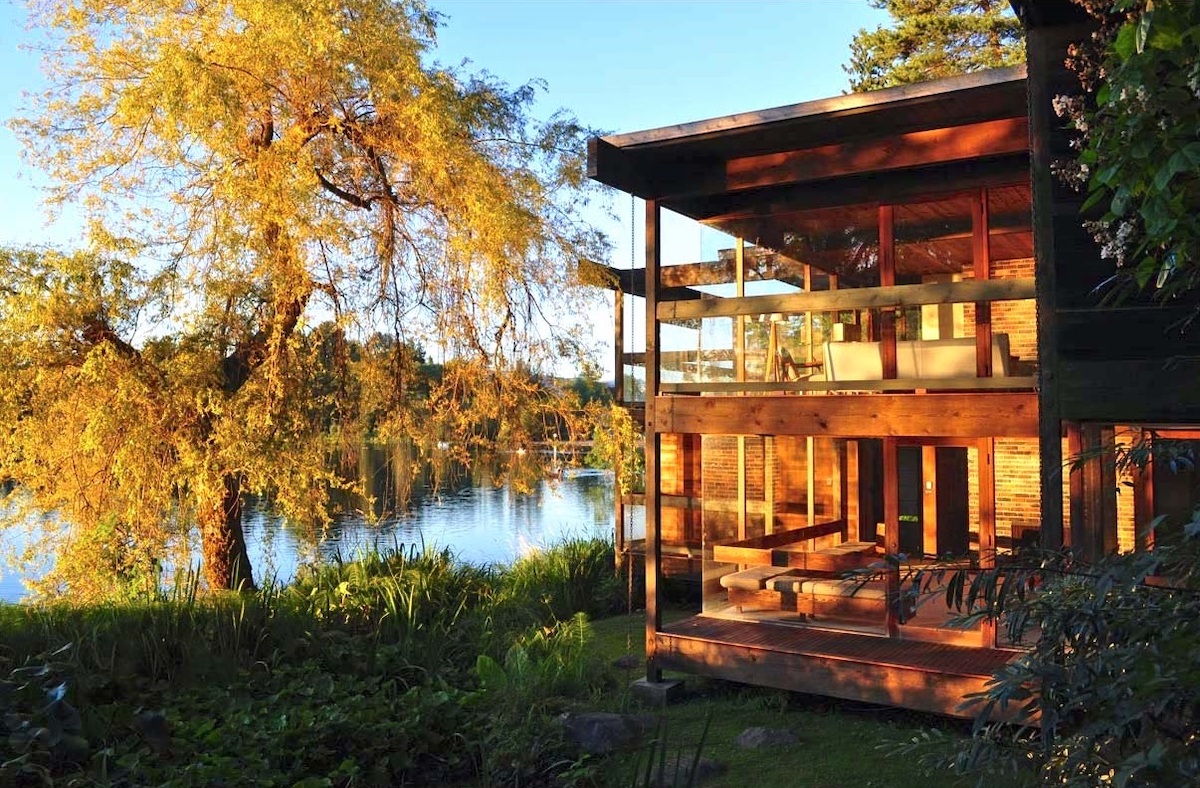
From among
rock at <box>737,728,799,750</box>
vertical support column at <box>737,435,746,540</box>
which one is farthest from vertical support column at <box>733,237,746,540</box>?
rock at <box>737,728,799,750</box>

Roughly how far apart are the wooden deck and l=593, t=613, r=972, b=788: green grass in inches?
9.5

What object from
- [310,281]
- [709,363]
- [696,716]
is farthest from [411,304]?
[696,716]

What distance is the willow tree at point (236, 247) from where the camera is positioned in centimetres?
895

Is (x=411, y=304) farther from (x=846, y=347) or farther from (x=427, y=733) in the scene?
(x=427, y=733)

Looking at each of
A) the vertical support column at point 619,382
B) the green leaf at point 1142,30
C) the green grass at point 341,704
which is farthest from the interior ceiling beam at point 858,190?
the green leaf at point 1142,30

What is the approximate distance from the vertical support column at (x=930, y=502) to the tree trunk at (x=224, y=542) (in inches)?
255

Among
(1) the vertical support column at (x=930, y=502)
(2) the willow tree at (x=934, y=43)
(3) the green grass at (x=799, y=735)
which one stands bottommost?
(3) the green grass at (x=799, y=735)

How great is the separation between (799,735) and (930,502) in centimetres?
280

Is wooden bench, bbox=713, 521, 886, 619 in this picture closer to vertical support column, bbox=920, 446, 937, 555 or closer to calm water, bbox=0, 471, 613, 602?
vertical support column, bbox=920, 446, 937, 555

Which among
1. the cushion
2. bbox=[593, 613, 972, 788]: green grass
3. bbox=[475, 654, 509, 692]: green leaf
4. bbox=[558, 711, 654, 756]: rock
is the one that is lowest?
bbox=[593, 613, 972, 788]: green grass

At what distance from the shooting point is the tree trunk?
990cm

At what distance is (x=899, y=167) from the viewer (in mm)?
7031

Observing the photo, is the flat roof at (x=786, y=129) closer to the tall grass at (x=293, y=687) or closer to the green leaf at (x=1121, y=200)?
the tall grass at (x=293, y=687)

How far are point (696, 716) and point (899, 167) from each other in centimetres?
423
